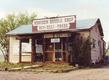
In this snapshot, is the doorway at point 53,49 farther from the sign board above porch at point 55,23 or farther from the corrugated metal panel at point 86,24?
the corrugated metal panel at point 86,24

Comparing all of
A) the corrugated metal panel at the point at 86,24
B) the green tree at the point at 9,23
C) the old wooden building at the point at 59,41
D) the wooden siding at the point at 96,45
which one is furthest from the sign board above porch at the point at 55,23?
the green tree at the point at 9,23

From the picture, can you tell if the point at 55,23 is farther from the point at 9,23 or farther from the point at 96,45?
the point at 9,23

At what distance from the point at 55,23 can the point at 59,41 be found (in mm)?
1705

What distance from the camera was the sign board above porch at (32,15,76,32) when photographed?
1107 inches

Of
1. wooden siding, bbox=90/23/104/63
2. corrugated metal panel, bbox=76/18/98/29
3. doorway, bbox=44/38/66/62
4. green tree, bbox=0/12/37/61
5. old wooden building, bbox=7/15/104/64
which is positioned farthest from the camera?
green tree, bbox=0/12/37/61

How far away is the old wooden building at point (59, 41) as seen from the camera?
28606 mm

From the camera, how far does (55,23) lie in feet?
95.3

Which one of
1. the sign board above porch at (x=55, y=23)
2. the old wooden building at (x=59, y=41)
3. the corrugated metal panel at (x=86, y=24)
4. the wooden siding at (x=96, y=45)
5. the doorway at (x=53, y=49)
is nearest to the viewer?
the sign board above porch at (x=55, y=23)

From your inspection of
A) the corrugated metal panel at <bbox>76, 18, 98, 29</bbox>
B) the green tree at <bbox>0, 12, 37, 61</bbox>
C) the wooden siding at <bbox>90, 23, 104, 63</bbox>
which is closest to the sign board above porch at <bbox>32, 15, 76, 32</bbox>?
the corrugated metal panel at <bbox>76, 18, 98, 29</bbox>

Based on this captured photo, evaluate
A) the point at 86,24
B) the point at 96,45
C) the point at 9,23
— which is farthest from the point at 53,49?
the point at 9,23

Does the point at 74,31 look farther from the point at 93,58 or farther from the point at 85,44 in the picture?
the point at 93,58

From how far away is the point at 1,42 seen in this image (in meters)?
59.1

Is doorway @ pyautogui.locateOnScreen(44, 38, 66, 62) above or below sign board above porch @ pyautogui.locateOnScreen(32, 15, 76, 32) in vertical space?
below

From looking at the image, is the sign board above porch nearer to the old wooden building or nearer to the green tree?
the old wooden building
